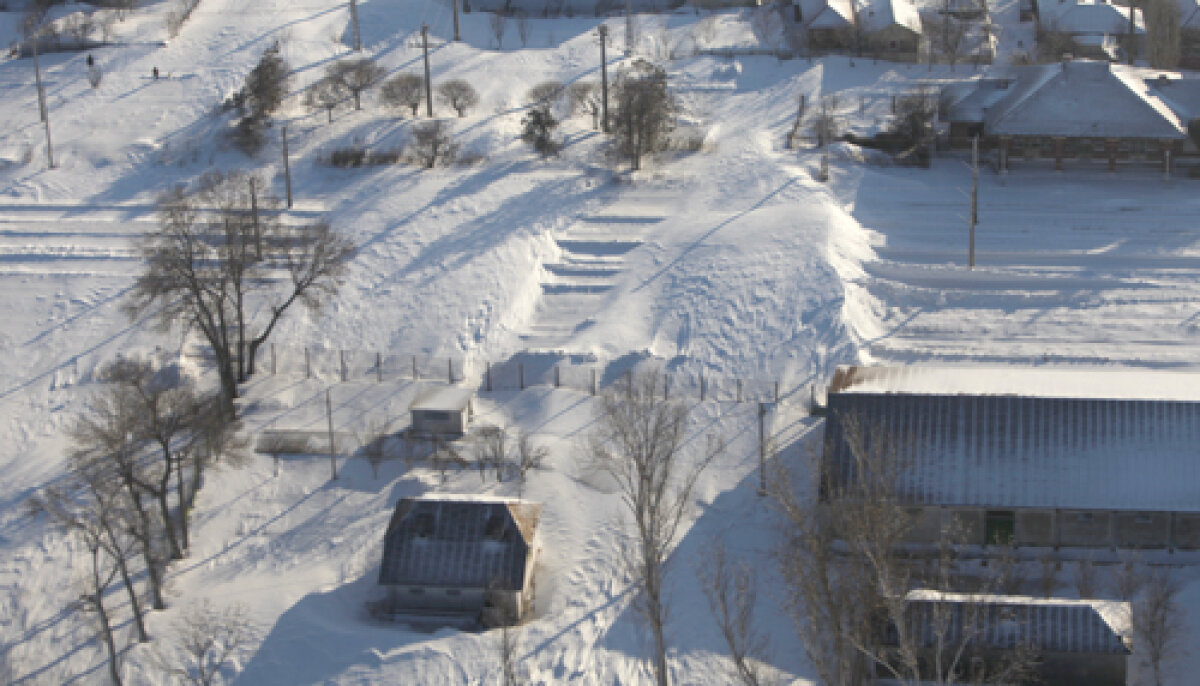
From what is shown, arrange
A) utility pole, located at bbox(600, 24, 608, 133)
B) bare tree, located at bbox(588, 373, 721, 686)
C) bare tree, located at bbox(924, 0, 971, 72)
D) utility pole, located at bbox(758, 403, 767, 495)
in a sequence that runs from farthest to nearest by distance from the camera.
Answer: bare tree, located at bbox(924, 0, 971, 72), utility pole, located at bbox(600, 24, 608, 133), utility pole, located at bbox(758, 403, 767, 495), bare tree, located at bbox(588, 373, 721, 686)

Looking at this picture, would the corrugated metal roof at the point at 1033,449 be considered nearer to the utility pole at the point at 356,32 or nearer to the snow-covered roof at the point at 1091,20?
the utility pole at the point at 356,32

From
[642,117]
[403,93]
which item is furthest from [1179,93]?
[403,93]

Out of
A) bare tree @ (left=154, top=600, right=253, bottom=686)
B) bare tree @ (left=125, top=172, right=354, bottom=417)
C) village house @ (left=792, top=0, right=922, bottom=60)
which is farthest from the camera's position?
village house @ (left=792, top=0, right=922, bottom=60)

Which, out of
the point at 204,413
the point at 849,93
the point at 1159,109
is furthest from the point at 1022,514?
the point at 849,93

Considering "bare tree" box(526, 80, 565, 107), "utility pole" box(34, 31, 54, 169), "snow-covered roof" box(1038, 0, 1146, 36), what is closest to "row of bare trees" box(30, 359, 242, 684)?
"utility pole" box(34, 31, 54, 169)

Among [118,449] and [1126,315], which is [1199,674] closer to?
[1126,315]

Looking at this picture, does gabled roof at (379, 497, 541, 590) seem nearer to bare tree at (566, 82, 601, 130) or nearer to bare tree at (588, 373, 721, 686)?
bare tree at (588, 373, 721, 686)

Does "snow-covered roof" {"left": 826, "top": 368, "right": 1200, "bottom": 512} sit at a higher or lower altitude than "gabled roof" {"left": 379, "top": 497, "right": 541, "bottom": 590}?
higher

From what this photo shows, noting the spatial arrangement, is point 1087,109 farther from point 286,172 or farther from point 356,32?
point 356,32
